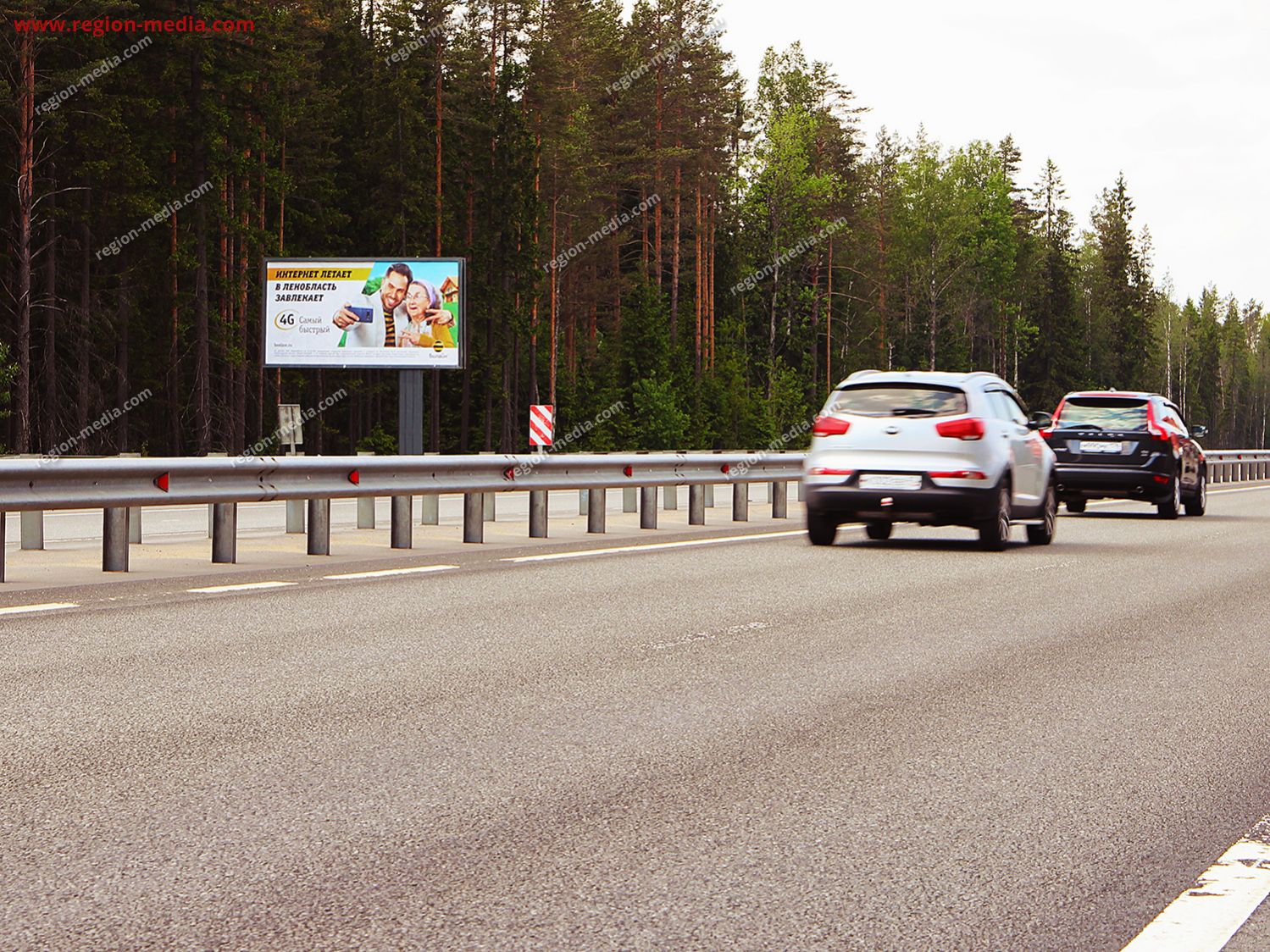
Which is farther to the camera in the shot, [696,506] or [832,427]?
[696,506]

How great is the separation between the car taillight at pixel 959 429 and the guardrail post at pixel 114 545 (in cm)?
731

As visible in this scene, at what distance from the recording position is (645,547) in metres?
16.1

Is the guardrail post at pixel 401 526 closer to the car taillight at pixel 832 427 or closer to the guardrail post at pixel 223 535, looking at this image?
the guardrail post at pixel 223 535

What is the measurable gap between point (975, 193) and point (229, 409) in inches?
2400

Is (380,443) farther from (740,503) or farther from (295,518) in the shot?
(295,518)

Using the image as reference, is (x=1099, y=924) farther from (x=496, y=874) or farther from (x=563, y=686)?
(x=563, y=686)

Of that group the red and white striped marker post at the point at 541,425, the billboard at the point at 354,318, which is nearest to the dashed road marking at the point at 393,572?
the red and white striped marker post at the point at 541,425

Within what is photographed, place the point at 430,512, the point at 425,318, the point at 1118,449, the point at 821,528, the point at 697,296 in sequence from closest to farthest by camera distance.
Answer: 1. the point at 821,528
2. the point at 430,512
3. the point at 1118,449
4. the point at 425,318
5. the point at 697,296

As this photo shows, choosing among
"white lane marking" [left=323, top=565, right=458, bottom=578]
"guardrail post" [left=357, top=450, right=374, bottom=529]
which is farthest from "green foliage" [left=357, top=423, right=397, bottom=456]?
"white lane marking" [left=323, top=565, right=458, bottom=578]

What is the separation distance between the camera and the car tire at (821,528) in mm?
16580

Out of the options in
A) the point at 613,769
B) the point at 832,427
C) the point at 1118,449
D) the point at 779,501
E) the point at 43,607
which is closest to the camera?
the point at 613,769

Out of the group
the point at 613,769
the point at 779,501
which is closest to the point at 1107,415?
the point at 779,501

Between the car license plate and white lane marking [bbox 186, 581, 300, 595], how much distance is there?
5964mm

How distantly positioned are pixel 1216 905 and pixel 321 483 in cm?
1101
